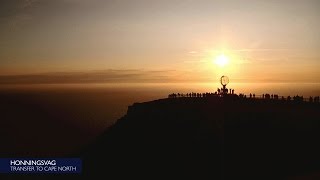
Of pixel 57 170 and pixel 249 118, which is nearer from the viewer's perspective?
pixel 57 170

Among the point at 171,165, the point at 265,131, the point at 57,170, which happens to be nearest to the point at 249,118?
the point at 265,131

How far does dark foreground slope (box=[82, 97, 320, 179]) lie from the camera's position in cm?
2423

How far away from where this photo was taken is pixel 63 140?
334 ft

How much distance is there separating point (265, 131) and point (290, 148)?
2.82 meters

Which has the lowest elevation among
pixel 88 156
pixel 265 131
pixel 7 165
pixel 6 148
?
pixel 6 148

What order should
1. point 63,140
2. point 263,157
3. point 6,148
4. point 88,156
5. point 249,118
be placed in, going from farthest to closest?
point 63,140, point 6,148, point 88,156, point 249,118, point 263,157

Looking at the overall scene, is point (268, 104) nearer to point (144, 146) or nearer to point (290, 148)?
point (290, 148)

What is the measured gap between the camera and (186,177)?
25266mm

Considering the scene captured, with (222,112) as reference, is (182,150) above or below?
below

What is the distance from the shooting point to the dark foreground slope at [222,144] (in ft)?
79.5

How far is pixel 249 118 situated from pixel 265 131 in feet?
7.84

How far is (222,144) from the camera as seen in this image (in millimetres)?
27125

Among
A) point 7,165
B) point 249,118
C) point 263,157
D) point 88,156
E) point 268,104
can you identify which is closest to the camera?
point 7,165

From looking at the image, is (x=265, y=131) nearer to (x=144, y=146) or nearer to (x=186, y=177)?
(x=186, y=177)
